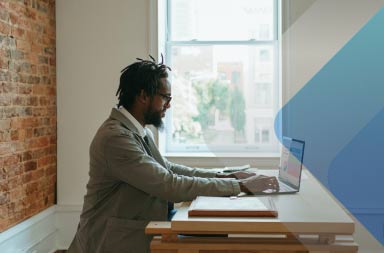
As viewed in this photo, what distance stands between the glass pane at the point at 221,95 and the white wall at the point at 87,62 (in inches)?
19.1

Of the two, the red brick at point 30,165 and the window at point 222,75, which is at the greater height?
the window at point 222,75

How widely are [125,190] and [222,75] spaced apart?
2239mm

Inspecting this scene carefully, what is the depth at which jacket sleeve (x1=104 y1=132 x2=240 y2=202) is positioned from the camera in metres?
2.03

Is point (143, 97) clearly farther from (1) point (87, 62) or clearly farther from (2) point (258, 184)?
(1) point (87, 62)

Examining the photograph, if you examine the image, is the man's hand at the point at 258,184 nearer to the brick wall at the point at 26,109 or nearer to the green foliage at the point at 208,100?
the brick wall at the point at 26,109

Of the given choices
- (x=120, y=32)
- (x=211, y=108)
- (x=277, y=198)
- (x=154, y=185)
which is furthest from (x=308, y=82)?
(x=154, y=185)

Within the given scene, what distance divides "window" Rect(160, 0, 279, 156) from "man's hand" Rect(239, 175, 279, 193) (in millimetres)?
1921

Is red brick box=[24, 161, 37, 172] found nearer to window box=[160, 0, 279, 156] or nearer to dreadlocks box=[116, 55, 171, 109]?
window box=[160, 0, 279, 156]

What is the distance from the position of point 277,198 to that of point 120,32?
89.0 inches

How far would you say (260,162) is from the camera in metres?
3.92

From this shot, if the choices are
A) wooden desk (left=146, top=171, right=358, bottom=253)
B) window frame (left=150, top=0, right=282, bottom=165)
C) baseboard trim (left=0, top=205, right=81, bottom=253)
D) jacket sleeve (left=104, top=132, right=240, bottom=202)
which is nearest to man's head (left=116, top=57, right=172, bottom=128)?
jacket sleeve (left=104, top=132, right=240, bottom=202)

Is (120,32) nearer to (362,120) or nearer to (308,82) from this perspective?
(308,82)

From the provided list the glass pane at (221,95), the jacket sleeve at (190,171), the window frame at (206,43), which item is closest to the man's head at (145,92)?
the jacket sleeve at (190,171)

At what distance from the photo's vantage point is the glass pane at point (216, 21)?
4.15 meters
